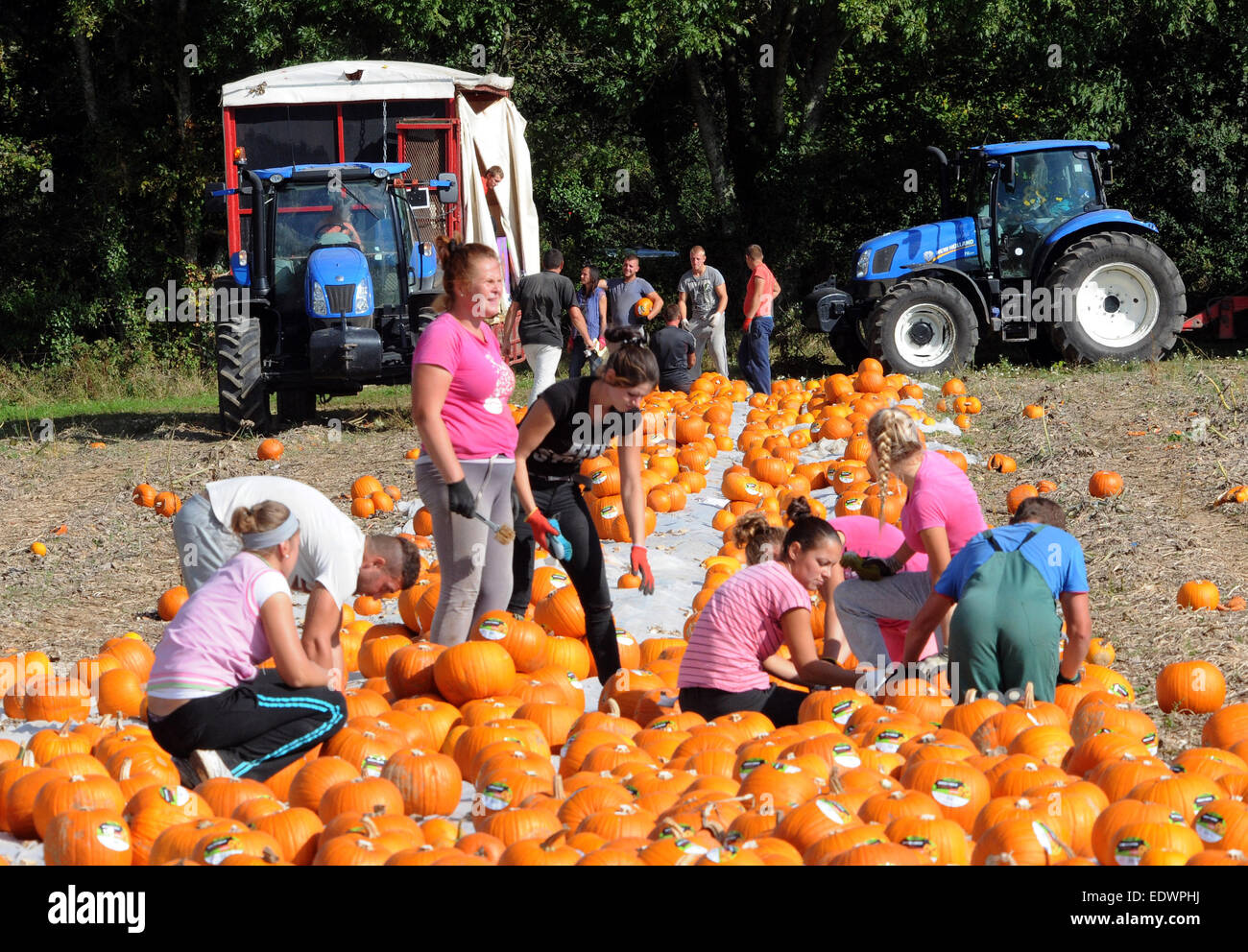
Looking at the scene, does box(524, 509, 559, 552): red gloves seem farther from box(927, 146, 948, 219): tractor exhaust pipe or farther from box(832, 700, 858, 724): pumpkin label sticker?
box(927, 146, 948, 219): tractor exhaust pipe

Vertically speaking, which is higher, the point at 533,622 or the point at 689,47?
the point at 689,47

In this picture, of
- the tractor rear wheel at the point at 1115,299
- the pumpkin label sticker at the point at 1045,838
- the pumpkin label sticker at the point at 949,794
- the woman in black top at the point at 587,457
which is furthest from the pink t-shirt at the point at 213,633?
the tractor rear wheel at the point at 1115,299

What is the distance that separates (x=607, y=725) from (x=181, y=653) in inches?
54.2

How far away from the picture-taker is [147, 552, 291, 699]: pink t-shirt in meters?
4.21

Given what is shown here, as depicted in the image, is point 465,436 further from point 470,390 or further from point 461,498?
point 461,498

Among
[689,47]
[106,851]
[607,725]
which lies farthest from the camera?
[689,47]

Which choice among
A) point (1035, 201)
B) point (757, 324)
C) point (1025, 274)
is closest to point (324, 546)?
point (757, 324)

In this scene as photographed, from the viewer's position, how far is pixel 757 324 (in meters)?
13.0

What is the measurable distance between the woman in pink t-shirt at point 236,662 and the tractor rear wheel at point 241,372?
8.31 meters

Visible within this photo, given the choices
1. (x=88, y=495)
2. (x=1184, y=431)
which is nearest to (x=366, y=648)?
(x=88, y=495)

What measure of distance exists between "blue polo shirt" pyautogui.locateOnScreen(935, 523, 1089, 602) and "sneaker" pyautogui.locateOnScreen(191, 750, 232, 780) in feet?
8.17

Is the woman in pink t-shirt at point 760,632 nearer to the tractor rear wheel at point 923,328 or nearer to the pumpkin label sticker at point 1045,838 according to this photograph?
the pumpkin label sticker at point 1045,838

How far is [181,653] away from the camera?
425cm
